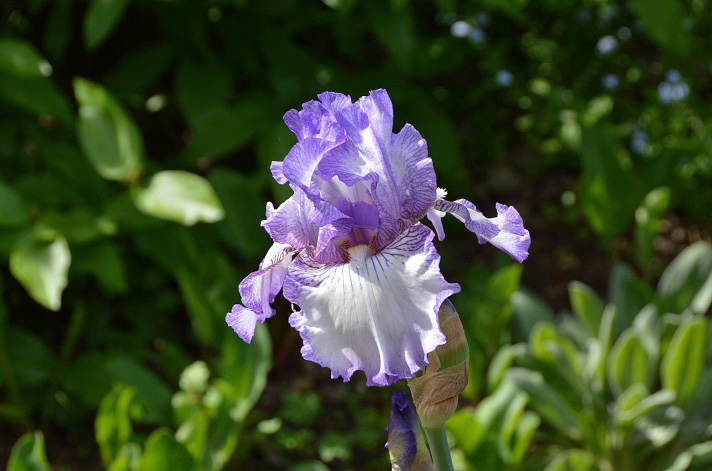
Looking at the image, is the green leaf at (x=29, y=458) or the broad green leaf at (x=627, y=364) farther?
the broad green leaf at (x=627, y=364)

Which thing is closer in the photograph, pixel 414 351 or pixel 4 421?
pixel 414 351

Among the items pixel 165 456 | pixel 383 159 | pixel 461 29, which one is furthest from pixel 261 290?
pixel 461 29

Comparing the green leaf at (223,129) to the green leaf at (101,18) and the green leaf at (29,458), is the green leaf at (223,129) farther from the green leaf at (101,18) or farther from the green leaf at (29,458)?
the green leaf at (29,458)

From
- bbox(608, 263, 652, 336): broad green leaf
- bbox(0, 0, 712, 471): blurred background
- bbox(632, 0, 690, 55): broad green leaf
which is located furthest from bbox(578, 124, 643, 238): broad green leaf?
bbox(632, 0, 690, 55): broad green leaf

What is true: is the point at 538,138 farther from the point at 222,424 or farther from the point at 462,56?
the point at 222,424

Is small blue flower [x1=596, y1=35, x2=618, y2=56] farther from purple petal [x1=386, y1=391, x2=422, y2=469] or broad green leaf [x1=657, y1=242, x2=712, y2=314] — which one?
purple petal [x1=386, y1=391, x2=422, y2=469]

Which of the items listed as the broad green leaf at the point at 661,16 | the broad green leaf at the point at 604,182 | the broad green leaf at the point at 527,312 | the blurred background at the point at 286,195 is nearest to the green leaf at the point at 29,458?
the blurred background at the point at 286,195

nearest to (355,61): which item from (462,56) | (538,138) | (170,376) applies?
(462,56)
